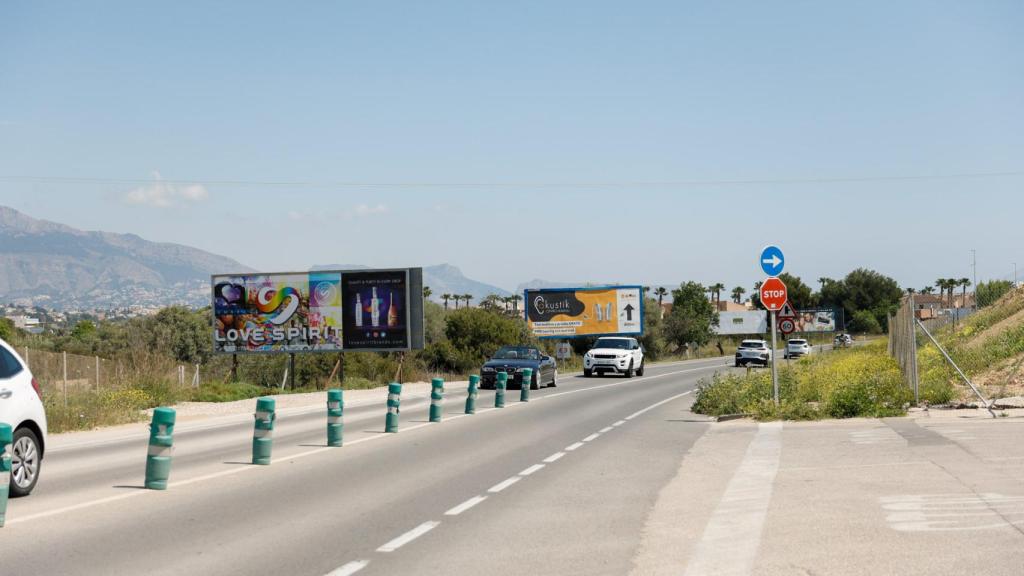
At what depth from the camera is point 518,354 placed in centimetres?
4000

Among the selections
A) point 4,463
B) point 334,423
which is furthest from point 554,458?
point 4,463

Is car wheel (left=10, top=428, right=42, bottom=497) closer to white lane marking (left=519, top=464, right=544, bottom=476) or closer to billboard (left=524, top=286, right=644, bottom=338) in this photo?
white lane marking (left=519, top=464, right=544, bottom=476)

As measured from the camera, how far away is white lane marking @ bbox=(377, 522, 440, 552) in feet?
28.8

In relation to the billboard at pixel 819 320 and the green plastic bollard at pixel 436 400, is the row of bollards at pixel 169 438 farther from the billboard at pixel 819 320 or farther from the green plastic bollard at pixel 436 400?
the billboard at pixel 819 320

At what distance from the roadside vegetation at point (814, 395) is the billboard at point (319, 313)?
1859 centimetres

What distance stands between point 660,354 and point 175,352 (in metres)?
42.4

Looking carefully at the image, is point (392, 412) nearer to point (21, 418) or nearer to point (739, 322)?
point (21, 418)

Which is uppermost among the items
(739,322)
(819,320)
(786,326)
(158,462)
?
(739,322)

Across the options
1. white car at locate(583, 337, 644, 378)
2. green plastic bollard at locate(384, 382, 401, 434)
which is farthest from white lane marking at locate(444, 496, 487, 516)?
white car at locate(583, 337, 644, 378)

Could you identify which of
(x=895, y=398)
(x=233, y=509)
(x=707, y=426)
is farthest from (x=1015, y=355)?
(x=233, y=509)

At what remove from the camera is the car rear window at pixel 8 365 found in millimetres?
11734

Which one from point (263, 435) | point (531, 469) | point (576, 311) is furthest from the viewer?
point (576, 311)

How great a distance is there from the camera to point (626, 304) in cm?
7988

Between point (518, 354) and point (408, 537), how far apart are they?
30.8m
